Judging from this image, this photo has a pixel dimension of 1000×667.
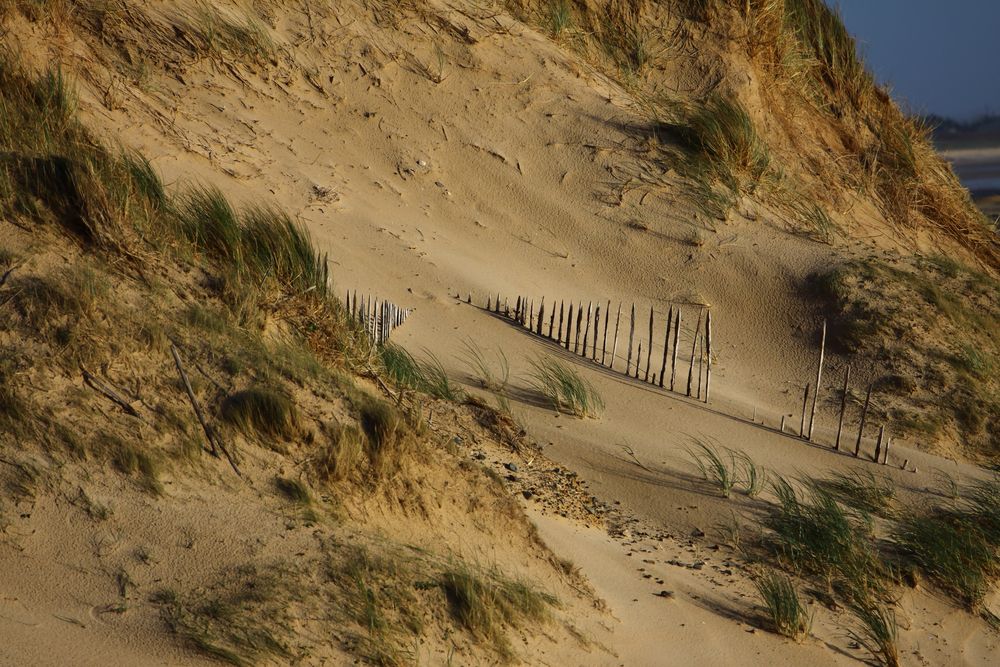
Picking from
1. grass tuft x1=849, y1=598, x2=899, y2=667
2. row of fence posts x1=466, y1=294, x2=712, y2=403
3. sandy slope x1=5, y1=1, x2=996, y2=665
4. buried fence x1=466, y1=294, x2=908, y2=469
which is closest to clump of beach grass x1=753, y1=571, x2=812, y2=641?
grass tuft x1=849, y1=598, x2=899, y2=667


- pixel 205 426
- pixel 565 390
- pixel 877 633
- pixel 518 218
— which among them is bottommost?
pixel 877 633

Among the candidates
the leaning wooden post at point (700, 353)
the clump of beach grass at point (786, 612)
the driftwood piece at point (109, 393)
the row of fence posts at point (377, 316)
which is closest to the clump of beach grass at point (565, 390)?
the leaning wooden post at point (700, 353)

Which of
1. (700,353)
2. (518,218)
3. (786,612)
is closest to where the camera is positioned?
(786,612)

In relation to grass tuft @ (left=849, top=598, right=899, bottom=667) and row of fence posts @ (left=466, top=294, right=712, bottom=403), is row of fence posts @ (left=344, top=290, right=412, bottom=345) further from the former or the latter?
grass tuft @ (left=849, top=598, right=899, bottom=667)

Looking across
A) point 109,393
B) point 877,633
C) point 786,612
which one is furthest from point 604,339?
point 109,393

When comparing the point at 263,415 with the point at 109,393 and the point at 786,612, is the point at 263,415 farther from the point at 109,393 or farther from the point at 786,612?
the point at 786,612

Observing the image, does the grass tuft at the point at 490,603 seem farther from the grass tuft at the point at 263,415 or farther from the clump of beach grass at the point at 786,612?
the clump of beach grass at the point at 786,612

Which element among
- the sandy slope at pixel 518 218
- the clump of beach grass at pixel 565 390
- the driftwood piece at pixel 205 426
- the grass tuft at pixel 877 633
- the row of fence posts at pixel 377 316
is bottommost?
the grass tuft at pixel 877 633
